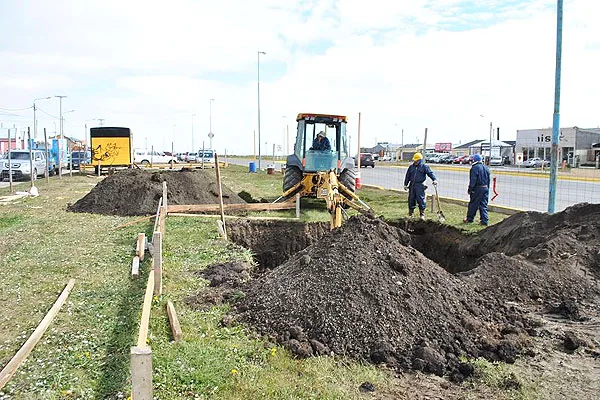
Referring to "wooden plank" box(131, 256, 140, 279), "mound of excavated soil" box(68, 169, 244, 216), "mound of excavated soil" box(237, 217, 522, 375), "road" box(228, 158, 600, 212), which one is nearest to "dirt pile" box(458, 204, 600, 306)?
"mound of excavated soil" box(237, 217, 522, 375)

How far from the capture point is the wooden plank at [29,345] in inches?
182

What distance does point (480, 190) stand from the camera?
12.1 meters

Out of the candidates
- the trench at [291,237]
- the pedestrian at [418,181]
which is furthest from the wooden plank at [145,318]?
the pedestrian at [418,181]

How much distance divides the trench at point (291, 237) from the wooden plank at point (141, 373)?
26.2ft

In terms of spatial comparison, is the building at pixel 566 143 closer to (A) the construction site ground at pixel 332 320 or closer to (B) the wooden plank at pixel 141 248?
(A) the construction site ground at pixel 332 320

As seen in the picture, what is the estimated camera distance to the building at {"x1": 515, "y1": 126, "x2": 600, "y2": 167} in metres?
55.1

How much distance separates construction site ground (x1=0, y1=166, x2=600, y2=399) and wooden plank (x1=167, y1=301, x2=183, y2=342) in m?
0.09

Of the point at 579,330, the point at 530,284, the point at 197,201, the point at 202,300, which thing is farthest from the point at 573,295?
the point at 197,201

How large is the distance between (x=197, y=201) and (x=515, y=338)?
11544 millimetres

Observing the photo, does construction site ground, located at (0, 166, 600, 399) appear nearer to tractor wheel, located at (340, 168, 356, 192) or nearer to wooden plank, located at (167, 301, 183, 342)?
wooden plank, located at (167, 301, 183, 342)

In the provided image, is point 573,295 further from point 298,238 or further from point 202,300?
point 298,238

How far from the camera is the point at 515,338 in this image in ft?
18.6

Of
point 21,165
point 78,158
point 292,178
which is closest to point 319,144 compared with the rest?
point 292,178

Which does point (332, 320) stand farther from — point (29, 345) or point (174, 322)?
point (29, 345)
